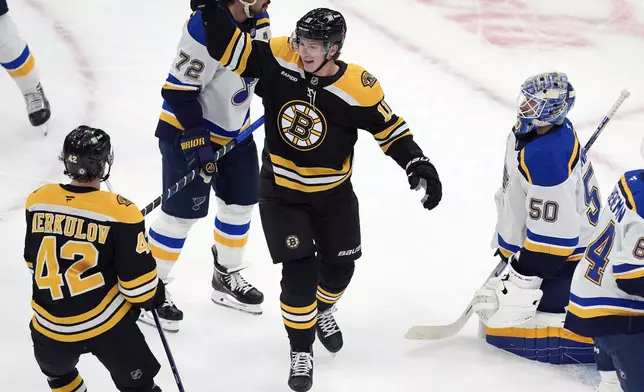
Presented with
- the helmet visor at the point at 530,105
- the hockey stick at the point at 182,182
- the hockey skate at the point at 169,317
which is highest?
the helmet visor at the point at 530,105

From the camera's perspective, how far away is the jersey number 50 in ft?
7.23

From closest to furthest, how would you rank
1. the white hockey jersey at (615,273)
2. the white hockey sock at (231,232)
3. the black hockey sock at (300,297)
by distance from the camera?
the white hockey jersey at (615,273) → the black hockey sock at (300,297) → the white hockey sock at (231,232)

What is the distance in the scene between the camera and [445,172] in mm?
4234

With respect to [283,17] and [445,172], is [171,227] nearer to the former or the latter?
[445,172]

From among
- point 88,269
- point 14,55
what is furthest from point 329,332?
point 14,55

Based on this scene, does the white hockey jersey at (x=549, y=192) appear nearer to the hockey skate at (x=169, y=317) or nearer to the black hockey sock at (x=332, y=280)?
the black hockey sock at (x=332, y=280)

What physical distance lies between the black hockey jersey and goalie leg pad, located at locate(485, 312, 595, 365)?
0.72 meters

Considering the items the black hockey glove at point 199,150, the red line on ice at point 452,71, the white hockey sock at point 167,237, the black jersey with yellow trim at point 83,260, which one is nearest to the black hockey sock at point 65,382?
the black jersey with yellow trim at point 83,260

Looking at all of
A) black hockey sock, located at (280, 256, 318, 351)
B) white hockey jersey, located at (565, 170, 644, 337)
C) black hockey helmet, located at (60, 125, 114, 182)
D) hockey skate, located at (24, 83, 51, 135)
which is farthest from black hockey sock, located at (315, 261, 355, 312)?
hockey skate, located at (24, 83, 51, 135)

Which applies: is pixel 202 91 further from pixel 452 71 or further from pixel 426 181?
pixel 452 71

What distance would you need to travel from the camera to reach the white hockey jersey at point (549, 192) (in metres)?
2.65

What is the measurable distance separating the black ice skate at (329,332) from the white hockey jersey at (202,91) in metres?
0.70

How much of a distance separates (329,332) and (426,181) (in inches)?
26.9

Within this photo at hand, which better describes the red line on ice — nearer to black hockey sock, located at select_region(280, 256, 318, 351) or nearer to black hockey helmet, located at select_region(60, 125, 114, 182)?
black hockey sock, located at select_region(280, 256, 318, 351)
